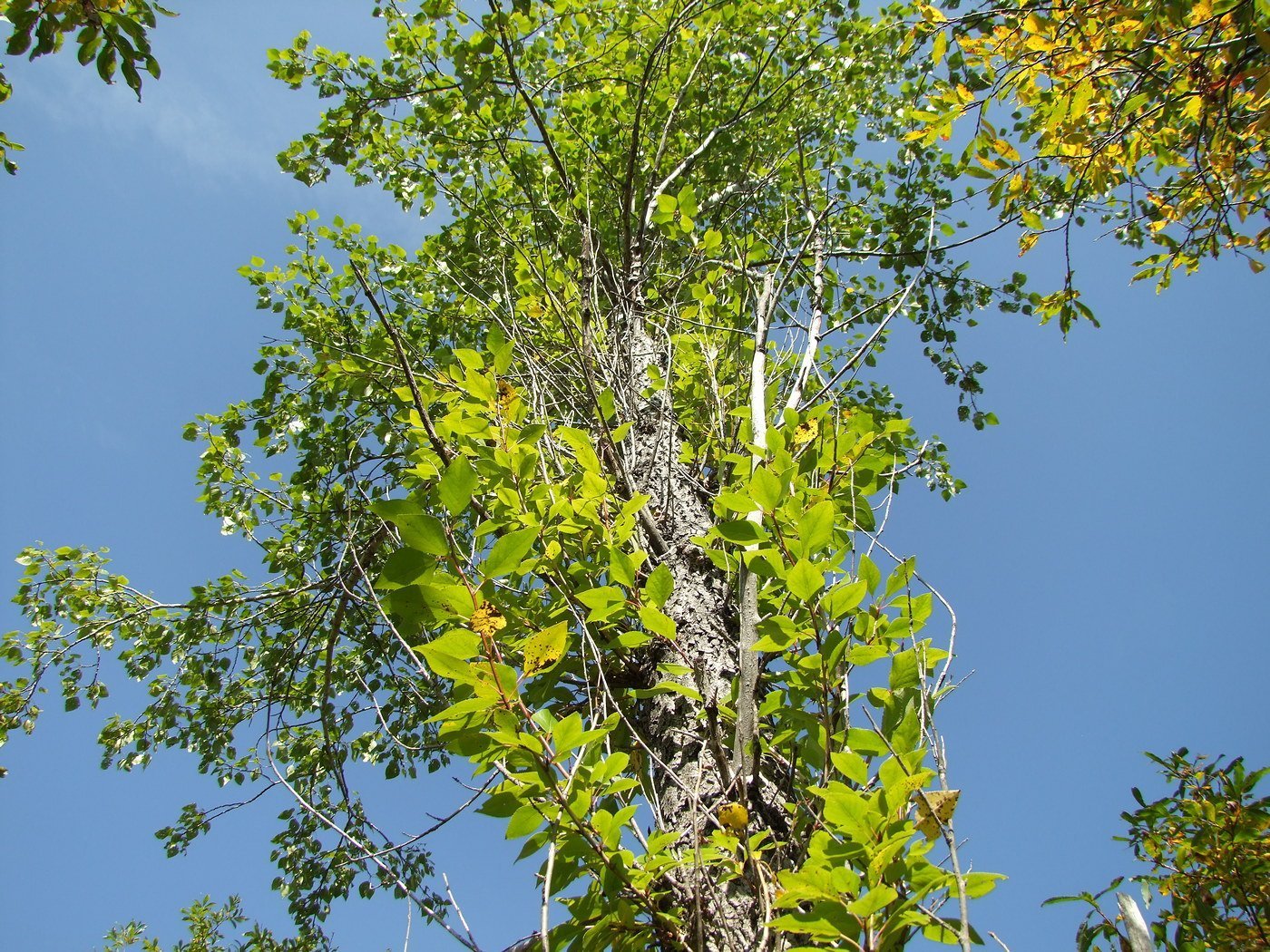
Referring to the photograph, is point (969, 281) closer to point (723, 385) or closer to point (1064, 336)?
point (1064, 336)

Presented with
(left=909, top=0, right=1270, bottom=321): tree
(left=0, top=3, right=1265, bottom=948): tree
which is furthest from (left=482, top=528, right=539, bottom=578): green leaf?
(left=909, top=0, right=1270, bottom=321): tree

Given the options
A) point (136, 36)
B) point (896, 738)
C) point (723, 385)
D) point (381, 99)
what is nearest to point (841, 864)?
point (896, 738)

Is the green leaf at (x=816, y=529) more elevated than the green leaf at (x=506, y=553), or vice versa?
the green leaf at (x=816, y=529)

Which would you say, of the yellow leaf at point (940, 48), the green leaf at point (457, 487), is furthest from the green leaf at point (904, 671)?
the yellow leaf at point (940, 48)

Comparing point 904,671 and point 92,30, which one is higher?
point 92,30

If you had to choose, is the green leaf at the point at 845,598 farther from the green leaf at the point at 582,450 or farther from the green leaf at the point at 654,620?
the green leaf at the point at 582,450

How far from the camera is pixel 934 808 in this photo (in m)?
1.10

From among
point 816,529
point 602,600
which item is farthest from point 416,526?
point 816,529

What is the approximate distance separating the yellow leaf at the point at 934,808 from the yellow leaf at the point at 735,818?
0.29m

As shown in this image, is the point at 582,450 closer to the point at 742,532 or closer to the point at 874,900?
the point at 742,532

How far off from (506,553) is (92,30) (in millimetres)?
2261

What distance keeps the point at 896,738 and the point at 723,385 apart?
165cm

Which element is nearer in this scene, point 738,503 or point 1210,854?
point 738,503

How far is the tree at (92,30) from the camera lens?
1.98 metres
